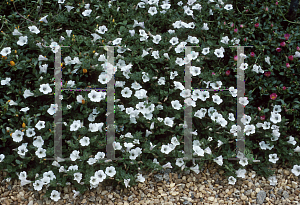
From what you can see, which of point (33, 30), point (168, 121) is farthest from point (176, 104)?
point (33, 30)

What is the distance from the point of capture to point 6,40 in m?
4.12

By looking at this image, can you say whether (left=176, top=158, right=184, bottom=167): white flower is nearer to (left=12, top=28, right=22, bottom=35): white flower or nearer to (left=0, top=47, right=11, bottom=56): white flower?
(left=0, top=47, right=11, bottom=56): white flower

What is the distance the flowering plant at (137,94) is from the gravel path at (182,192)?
13 cm

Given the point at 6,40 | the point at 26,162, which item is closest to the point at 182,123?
the point at 26,162

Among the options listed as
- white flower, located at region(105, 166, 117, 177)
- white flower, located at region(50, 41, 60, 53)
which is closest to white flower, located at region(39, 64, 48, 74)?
white flower, located at region(50, 41, 60, 53)

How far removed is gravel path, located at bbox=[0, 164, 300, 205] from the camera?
345 cm

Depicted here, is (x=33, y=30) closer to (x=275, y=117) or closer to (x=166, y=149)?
(x=166, y=149)

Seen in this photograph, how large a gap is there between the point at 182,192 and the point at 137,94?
142cm

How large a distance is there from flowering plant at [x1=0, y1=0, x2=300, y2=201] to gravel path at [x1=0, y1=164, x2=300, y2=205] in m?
0.13

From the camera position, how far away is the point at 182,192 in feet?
11.7

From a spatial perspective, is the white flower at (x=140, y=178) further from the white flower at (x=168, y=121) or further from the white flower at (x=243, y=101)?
the white flower at (x=243, y=101)

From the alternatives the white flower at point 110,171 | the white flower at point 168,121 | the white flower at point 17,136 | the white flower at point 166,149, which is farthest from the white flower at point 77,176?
the white flower at point 168,121

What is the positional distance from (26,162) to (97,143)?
0.92m

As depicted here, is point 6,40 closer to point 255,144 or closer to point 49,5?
point 49,5
